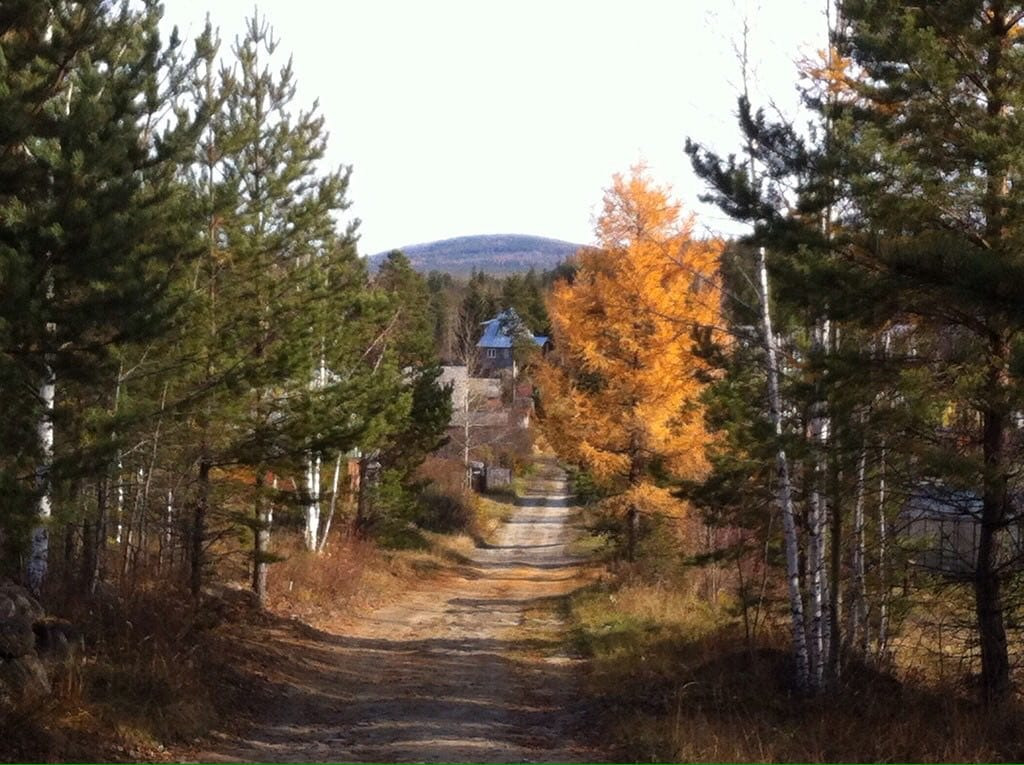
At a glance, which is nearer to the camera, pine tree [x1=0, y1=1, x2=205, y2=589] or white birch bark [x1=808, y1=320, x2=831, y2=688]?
pine tree [x1=0, y1=1, x2=205, y2=589]

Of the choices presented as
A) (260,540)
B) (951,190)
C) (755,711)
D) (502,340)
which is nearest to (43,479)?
(755,711)

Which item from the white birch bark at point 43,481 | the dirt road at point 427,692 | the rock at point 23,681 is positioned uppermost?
the white birch bark at point 43,481

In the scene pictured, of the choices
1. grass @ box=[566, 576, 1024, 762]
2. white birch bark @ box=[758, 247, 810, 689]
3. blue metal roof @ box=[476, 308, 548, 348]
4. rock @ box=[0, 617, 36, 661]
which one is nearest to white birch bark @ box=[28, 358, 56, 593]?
rock @ box=[0, 617, 36, 661]

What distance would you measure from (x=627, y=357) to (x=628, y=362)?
113 millimetres

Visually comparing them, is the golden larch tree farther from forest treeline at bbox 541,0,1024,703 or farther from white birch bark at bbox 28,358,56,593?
white birch bark at bbox 28,358,56,593

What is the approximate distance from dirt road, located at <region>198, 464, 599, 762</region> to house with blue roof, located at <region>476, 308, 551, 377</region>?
209 feet

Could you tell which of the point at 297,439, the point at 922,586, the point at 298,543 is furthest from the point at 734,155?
the point at 298,543

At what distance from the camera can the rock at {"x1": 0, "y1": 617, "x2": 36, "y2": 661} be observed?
9.50m

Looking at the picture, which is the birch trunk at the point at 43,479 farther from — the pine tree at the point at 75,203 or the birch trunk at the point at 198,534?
the birch trunk at the point at 198,534

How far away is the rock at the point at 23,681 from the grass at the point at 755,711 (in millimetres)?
5375

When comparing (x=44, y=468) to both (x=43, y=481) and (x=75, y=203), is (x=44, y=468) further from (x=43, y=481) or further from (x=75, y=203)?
(x=75, y=203)

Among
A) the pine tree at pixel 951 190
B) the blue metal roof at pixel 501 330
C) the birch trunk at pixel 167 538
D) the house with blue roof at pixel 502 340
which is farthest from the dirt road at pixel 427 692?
the blue metal roof at pixel 501 330

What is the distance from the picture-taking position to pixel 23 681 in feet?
30.8

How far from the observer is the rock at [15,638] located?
9.50 meters
